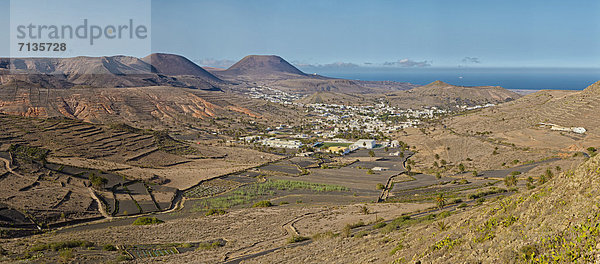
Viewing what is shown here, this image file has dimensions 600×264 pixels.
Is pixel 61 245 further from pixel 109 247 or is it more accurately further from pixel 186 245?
pixel 186 245

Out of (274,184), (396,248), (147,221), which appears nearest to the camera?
(396,248)

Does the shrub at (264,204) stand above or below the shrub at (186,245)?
below

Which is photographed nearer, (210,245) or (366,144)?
(210,245)

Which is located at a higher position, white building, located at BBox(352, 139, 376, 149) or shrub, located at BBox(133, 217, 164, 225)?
white building, located at BBox(352, 139, 376, 149)

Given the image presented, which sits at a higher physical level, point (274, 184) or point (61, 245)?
point (61, 245)

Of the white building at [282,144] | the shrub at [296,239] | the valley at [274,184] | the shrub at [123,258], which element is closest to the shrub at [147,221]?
the valley at [274,184]

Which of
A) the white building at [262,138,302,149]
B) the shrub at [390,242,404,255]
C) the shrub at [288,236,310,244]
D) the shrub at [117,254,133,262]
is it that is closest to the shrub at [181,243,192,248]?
the shrub at [117,254,133,262]

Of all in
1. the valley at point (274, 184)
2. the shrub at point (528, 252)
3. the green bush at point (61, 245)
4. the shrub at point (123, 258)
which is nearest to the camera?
the shrub at point (528, 252)

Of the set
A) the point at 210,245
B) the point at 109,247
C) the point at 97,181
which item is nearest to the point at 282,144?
the point at 97,181

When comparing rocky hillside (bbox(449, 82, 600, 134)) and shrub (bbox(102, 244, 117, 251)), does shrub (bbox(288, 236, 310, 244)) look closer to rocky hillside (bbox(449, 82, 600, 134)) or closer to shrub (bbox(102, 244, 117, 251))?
shrub (bbox(102, 244, 117, 251))

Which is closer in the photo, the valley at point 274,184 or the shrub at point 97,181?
the valley at point 274,184

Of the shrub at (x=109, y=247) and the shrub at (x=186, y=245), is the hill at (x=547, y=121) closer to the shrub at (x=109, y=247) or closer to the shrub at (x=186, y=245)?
the shrub at (x=186, y=245)

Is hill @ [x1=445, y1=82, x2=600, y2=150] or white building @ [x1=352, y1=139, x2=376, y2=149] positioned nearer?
hill @ [x1=445, y1=82, x2=600, y2=150]
